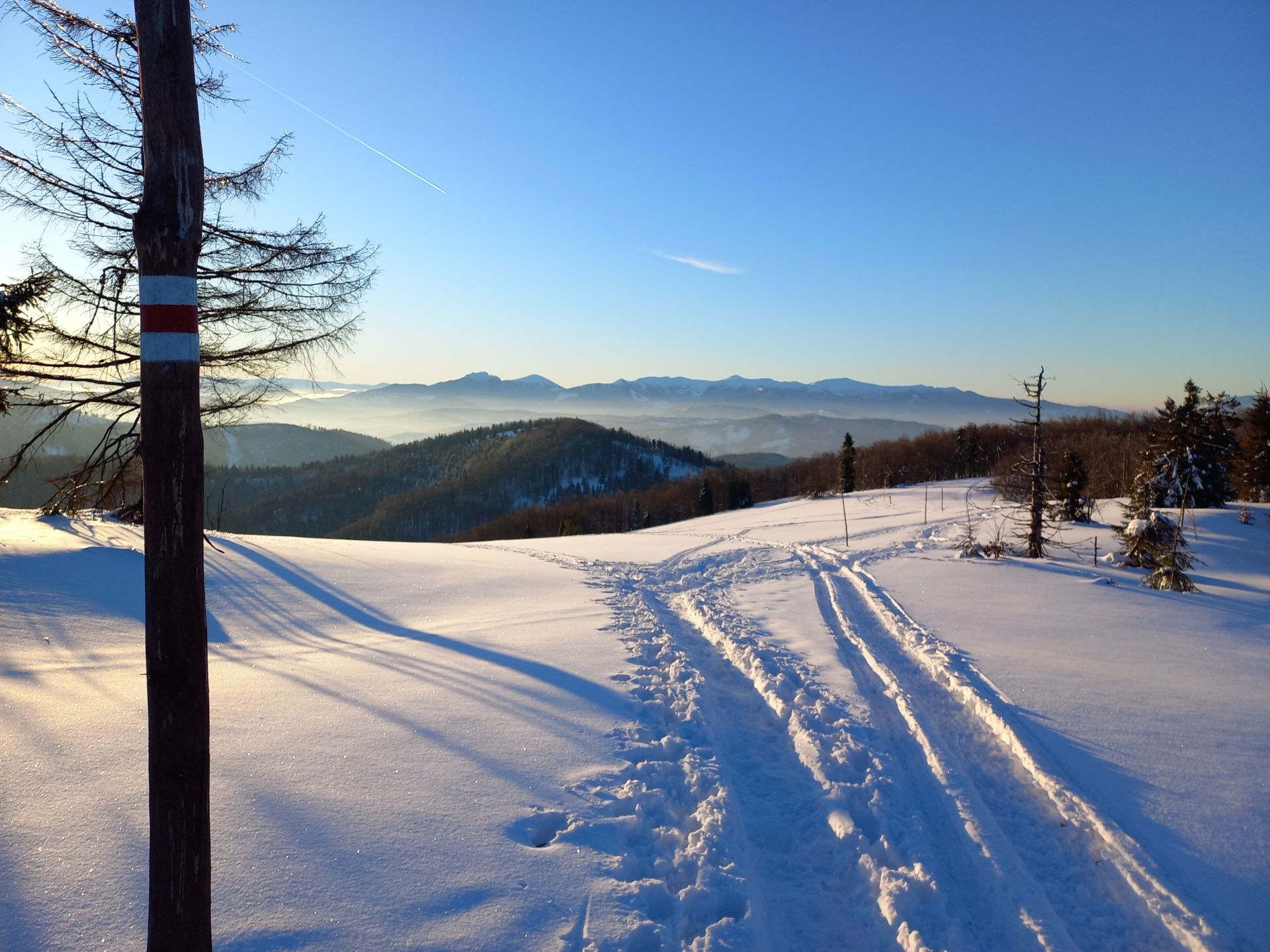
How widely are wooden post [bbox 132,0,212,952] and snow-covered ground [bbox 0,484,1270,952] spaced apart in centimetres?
84

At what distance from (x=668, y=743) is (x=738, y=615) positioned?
5.02 metres

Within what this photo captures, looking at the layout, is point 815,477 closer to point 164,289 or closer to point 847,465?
point 847,465

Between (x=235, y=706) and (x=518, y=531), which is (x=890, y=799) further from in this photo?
(x=518, y=531)

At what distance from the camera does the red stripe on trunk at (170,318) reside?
2.27m

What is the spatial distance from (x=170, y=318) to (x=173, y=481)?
638 millimetres

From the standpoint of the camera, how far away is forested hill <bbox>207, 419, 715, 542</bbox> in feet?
395

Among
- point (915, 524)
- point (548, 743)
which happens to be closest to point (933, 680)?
point (548, 743)

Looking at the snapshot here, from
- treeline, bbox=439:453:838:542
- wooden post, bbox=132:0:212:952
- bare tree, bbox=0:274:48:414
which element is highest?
bare tree, bbox=0:274:48:414

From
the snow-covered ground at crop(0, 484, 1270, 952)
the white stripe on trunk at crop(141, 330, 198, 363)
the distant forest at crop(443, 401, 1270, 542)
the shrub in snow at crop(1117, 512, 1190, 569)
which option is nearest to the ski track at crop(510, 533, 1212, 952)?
the snow-covered ground at crop(0, 484, 1270, 952)

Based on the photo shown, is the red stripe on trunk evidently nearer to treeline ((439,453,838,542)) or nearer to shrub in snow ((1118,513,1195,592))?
shrub in snow ((1118,513,1195,592))

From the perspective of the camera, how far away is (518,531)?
8456 cm

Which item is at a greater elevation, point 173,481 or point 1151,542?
point 173,481

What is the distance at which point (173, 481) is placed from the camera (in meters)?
2.32

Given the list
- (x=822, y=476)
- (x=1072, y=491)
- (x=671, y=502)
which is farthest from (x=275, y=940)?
(x=671, y=502)
